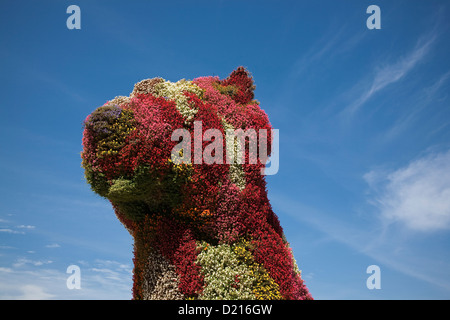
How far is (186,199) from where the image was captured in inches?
429

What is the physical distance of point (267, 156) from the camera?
12125 mm

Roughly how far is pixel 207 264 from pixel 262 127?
15.0 feet

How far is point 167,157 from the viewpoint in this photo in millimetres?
10602

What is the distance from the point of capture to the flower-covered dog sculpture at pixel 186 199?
408 inches

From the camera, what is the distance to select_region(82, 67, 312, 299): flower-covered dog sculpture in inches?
408

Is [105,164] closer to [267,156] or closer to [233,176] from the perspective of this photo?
[233,176]

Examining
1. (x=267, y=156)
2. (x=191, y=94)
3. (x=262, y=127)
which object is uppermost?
(x=191, y=94)
